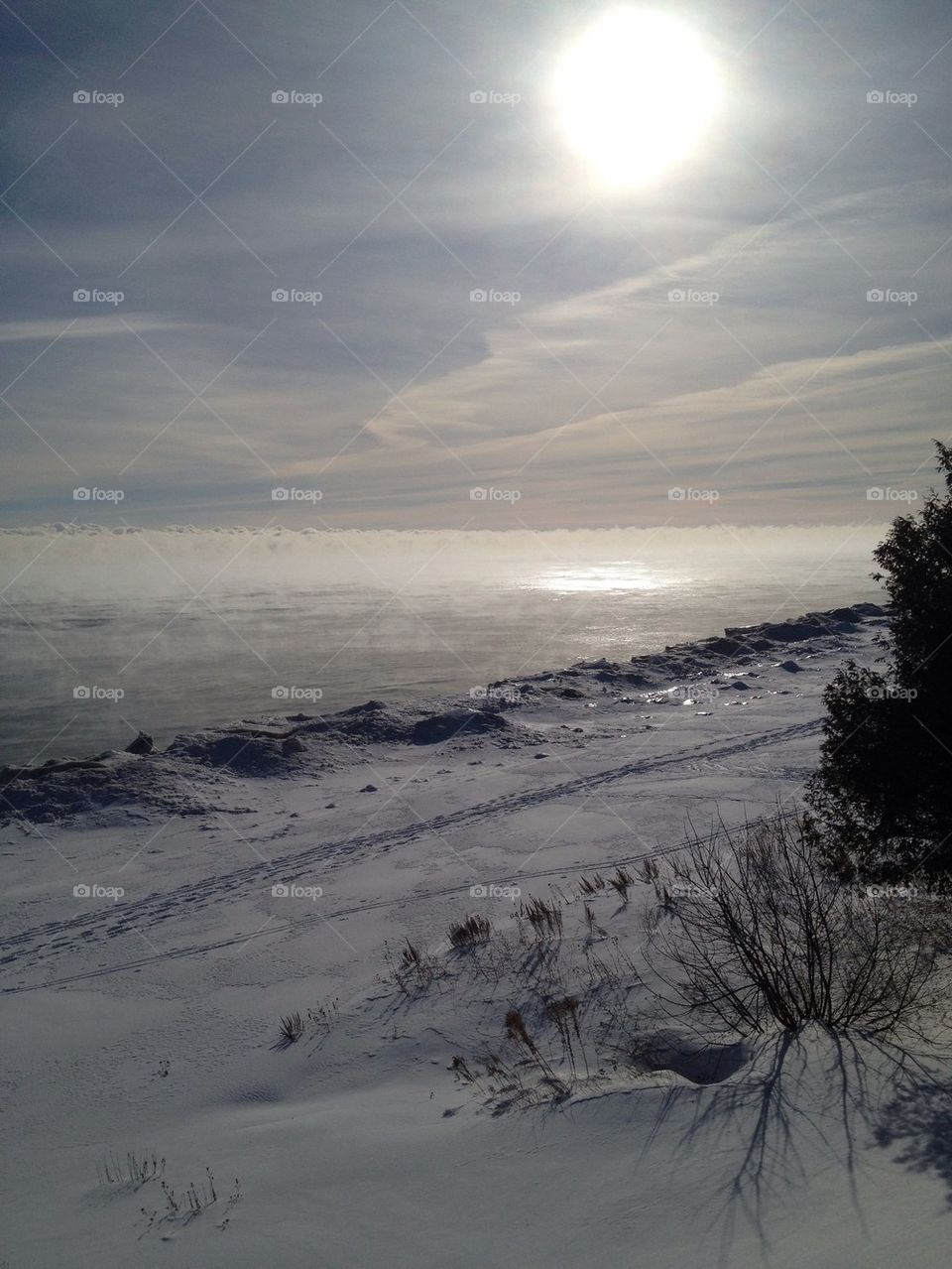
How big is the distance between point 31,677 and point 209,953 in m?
41.4

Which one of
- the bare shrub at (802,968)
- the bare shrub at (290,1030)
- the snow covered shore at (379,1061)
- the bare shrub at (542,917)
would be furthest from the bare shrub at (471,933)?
the bare shrub at (802,968)

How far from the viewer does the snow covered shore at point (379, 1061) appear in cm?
441

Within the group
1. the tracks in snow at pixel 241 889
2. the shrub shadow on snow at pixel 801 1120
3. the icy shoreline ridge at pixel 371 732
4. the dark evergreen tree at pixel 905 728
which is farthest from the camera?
the icy shoreline ridge at pixel 371 732

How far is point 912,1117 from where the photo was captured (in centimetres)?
481

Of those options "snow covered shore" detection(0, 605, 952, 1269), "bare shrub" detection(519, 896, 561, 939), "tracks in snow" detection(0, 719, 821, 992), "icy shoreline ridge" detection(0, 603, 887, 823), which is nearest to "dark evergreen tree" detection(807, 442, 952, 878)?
"snow covered shore" detection(0, 605, 952, 1269)

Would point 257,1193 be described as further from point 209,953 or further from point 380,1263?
point 209,953

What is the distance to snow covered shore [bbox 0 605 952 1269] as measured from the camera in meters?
4.41

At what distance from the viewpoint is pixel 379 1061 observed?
754 cm

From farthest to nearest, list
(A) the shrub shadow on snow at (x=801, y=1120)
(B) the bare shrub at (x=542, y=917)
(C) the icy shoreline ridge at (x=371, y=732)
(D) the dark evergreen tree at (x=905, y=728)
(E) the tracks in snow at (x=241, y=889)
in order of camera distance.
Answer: (C) the icy shoreline ridge at (x=371, y=732) → (E) the tracks in snow at (x=241, y=889) → (B) the bare shrub at (x=542, y=917) → (D) the dark evergreen tree at (x=905, y=728) → (A) the shrub shadow on snow at (x=801, y=1120)

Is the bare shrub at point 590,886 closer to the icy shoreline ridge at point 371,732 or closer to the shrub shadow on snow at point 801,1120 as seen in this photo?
the shrub shadow on snow at point 801,1120

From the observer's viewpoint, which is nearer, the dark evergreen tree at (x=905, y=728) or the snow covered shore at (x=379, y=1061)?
the snow covered shore at (x=379, y=1061)

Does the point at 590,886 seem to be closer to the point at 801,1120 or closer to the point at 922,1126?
the point at 801,1120

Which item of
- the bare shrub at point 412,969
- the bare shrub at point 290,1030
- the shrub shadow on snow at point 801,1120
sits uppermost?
the shrub shadow on snow at point 801,1120

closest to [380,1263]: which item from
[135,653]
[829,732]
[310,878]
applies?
[829,732]
